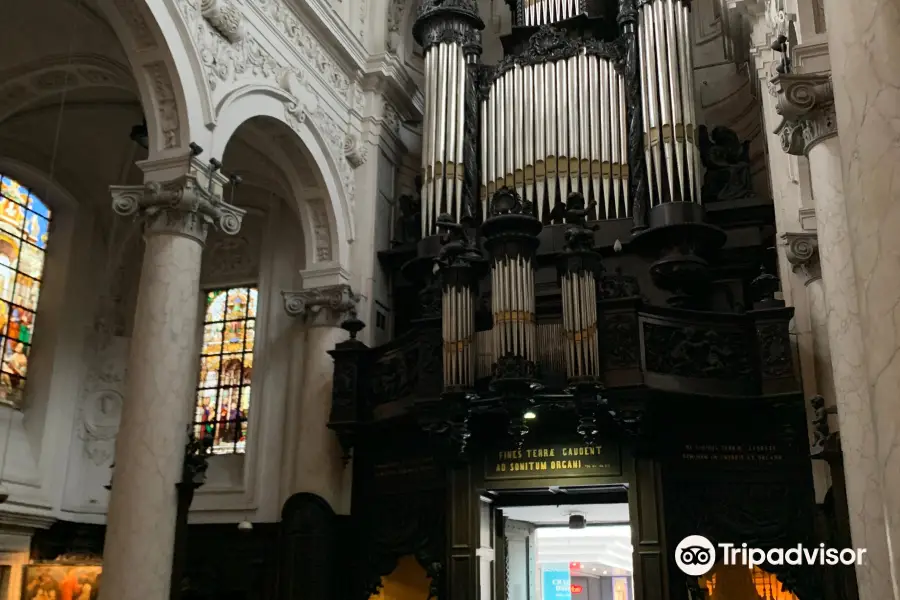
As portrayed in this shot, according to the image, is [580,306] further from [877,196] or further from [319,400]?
[877,196]

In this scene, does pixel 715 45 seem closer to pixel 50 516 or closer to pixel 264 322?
pixel 264 322

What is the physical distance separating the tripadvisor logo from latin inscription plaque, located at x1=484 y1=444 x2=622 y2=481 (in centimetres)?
117

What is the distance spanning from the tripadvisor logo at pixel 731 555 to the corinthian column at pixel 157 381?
5.74 meters

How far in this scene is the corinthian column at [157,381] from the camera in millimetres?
8086

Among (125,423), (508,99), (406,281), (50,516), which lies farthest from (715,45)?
(50,516)

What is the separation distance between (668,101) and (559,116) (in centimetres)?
155

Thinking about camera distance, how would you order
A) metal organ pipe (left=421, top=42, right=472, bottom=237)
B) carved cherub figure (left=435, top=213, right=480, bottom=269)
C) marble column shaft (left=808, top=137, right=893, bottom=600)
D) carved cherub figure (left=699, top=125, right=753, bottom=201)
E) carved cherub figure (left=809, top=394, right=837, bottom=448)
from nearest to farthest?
marble column shaft (left=808, top=137, right=893, bottom=600)
carved cherub figure (left=809, top=394, right=837, bottom=448)
carved cherub figure (left=435, top=213, right=480, bottom=269)
carved cherub figure (left=699, top=125, right=753, bottom=201)
metal organ pipe (left=421, top=42, right=472, bottom=237)

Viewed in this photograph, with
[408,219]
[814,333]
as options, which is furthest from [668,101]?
[408,219]

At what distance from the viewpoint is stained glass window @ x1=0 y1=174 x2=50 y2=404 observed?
42.0ft

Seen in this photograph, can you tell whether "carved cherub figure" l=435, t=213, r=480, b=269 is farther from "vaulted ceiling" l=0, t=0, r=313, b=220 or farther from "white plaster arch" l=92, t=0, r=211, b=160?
"white plaster arch" l=92, t=0, r=211, b=160

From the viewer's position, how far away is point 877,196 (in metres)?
3.59

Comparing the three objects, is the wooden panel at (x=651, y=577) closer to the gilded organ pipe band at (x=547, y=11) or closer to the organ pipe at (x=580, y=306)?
Answer: the organ pipe at (x=580, y=306)

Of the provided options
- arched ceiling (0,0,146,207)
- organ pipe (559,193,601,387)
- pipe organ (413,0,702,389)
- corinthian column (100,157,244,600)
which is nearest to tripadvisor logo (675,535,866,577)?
organ pipe (559,193,601,387)

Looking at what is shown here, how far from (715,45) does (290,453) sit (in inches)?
378
